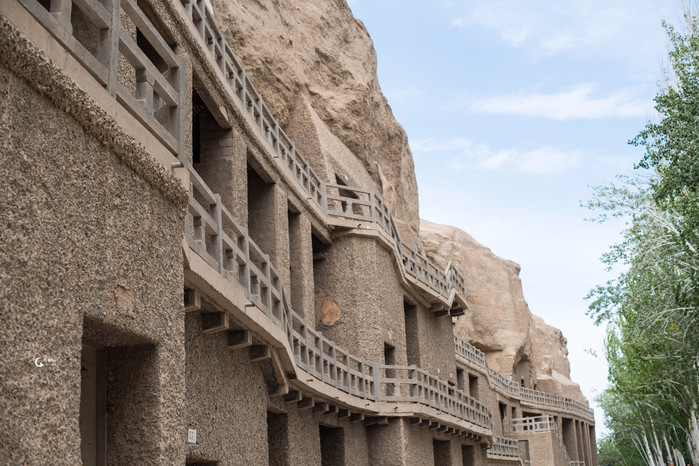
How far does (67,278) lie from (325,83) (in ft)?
74.5

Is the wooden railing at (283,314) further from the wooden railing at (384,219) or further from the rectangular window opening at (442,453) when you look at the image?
the wooden railing at (384,219)

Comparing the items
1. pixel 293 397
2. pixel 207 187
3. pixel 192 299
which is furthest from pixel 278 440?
pixel 207 187

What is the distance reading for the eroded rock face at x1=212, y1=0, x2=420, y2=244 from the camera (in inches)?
912

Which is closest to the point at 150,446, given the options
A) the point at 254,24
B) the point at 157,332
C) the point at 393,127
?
the point at 157,332

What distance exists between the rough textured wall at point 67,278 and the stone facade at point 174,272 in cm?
2

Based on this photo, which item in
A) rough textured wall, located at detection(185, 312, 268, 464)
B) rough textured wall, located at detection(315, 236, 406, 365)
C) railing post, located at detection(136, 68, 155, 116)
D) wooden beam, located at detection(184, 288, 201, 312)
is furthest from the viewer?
rough textured wall, located at detection(315, 236, 406, 365)

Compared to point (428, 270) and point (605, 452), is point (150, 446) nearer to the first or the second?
point (428, 270)

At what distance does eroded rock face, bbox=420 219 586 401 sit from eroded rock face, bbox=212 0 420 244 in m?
15.7

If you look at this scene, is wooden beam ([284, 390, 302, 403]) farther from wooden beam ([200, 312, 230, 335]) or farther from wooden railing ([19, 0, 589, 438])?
wooden beam ([200, 312, 230, 335])

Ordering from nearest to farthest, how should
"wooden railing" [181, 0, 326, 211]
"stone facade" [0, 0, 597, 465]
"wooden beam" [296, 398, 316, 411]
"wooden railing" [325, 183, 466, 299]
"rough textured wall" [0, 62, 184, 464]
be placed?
"rough textured wall" [0, 62, 184, 464] < "stone facade" [0, 0, 597, 465] < "wooden railing" [181, 0, 326, 211] < "wooden beam" [296, 398, 316, 411] < "wooden railing" [325, 183, 466, 299]

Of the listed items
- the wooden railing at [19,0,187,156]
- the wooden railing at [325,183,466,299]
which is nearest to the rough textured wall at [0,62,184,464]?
the wooden railing at [19,0,187,156]

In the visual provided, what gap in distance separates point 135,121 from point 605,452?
91435 millimetres

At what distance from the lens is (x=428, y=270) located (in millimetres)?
25266

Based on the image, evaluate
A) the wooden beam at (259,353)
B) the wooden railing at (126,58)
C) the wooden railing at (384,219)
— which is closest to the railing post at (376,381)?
the wooden railing at (384,219)
